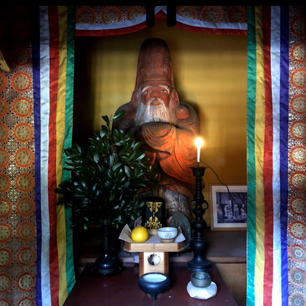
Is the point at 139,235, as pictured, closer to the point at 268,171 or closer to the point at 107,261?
the point at 107,261

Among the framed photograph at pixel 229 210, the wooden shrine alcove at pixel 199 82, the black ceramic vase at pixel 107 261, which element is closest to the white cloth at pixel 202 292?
the black ceramic vase at pixel 107 261

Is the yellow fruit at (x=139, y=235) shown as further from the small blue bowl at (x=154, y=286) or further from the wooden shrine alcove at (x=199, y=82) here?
the wooden shrine alcove at (x=199, y=82)

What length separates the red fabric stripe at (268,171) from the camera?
1.78 m

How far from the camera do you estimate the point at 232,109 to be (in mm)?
2930

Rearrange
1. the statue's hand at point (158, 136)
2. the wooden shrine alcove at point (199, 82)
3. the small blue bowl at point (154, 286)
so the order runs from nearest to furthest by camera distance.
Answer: the small blue bowl at point (154, 286) < the statue's hand at point (158, 136) < the wooden shrine alcove at point (199, 82)

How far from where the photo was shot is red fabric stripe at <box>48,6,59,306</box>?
185 centimetres

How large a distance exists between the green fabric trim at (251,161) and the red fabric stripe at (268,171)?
0.06 m

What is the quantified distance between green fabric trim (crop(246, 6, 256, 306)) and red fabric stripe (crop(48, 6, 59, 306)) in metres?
1.10

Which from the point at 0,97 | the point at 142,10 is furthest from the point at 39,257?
the point at 142,10

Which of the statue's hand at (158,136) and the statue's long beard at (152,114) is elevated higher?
the statue's long beard at (152,114)

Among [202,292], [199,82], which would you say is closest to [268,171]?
[202,292]

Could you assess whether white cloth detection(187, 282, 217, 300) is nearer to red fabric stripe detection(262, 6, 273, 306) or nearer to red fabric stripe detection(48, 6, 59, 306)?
red fabric stripe detection(262, 6, 273, 306)

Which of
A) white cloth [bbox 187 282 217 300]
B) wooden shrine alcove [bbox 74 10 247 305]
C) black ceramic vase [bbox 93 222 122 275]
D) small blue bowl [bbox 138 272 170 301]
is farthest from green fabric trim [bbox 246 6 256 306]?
wooden shrine alcove [bbox 74 10 247 305]

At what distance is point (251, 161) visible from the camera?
1.82 m
